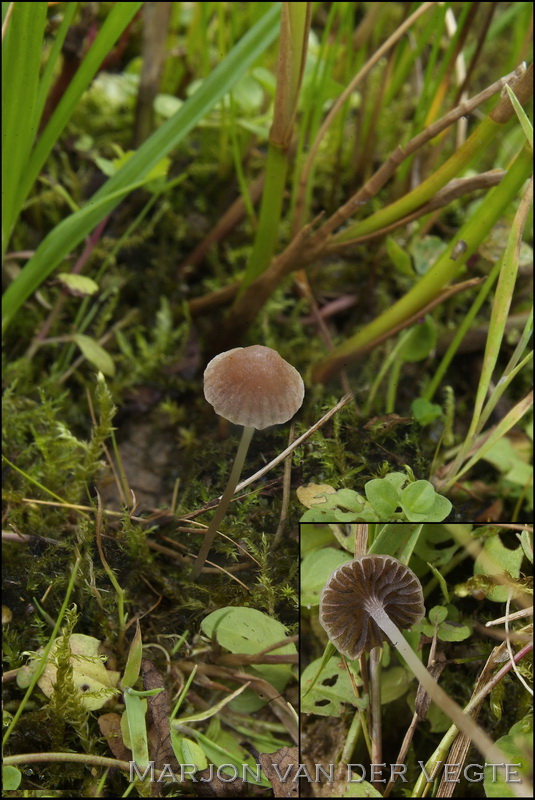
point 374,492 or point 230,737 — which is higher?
point 374,492

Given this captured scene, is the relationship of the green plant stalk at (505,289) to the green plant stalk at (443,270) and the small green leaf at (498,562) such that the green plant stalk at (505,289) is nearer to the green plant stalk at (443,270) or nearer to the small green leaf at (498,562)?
the green plant stalk at (443,270)

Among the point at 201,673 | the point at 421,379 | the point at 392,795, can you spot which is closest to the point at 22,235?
the point at 421,379

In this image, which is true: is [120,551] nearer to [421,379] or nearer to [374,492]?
[374,492]

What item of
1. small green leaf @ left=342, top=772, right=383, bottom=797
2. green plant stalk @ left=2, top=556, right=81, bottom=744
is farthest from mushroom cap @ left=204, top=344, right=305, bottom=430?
small green leaf @ left=342, top=772, right=383, bottom=797

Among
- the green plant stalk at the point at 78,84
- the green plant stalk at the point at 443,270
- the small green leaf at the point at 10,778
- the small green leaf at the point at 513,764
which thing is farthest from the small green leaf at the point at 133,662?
the green plant stalk at the point at 78,84

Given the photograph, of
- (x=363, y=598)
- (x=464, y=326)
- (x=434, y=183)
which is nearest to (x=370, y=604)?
(x=363, y=598)

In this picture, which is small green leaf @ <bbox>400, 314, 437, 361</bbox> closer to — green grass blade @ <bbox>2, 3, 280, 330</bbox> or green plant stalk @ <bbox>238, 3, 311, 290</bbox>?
green plant stalk @ <bbox>238, 3, 311, 290</bbox>
